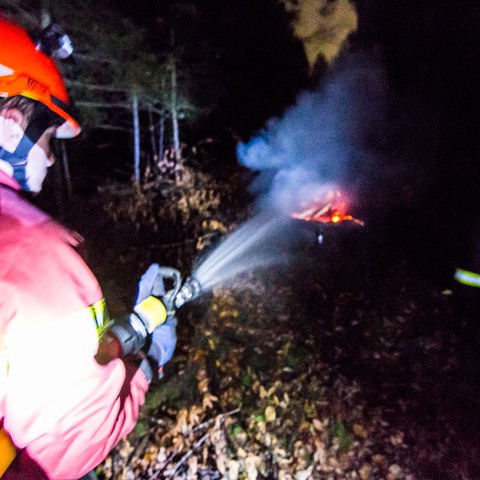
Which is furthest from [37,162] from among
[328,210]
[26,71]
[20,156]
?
[328,210]

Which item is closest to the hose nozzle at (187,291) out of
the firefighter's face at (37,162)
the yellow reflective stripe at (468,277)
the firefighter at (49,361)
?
the firefighter at (49,361)

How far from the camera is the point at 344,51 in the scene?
2006 cm

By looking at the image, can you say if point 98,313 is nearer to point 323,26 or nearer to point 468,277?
point 468,277

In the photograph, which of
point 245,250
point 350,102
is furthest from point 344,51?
point 245,250

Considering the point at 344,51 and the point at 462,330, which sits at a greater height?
the point at 344,51

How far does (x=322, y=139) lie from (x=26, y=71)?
1715cm

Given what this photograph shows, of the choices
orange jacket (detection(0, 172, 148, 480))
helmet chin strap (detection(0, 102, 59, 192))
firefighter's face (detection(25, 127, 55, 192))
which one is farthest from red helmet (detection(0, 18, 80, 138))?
orange jacket (detection(0, 172, 148, 480))

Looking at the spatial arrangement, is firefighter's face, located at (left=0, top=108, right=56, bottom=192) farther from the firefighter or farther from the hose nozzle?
the hose nozzle

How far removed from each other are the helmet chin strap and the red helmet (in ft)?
0.24

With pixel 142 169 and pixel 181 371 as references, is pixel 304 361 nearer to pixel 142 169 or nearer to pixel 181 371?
pixel 181 371

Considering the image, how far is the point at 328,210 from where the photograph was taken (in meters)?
9.36

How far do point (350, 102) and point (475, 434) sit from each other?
1837cm

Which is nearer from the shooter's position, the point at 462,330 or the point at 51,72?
the point at 51,72

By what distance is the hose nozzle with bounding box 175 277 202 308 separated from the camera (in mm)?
2645
